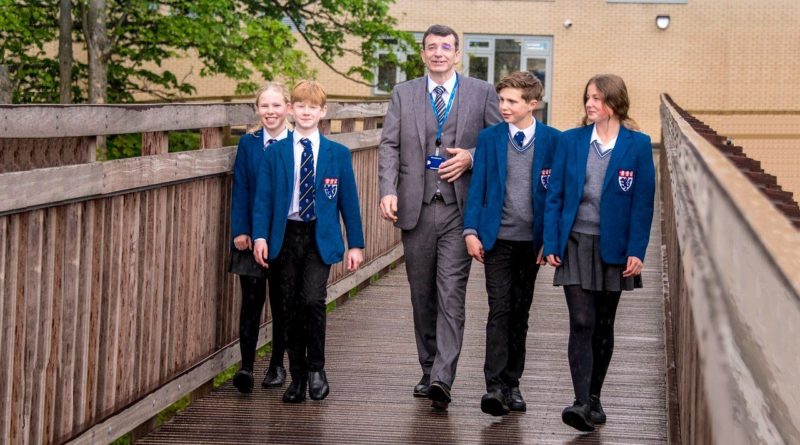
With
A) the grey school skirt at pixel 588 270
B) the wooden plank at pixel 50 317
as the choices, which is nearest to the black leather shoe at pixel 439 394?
the grey school skirt at pixel 588 270

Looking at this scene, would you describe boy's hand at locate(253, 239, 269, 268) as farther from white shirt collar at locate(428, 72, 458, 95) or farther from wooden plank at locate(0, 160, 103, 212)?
wooden plank at locate(0, 160, 103, 212)

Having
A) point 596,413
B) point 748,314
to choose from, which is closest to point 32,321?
point 596,413

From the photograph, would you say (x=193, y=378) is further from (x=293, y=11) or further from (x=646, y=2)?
(x=646, y=2)

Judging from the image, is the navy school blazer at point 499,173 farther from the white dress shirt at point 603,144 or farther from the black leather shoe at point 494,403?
the black leather shoe at point 494,403

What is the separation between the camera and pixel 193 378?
6133 millimetres

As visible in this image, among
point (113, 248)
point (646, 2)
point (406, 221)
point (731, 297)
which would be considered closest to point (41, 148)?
point (113, 248)

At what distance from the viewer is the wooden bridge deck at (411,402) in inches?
225

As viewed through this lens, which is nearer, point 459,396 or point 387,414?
point 387,414

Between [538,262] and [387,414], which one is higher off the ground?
[538,262]

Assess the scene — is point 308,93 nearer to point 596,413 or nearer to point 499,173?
point 499,173

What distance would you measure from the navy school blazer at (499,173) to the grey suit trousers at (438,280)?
34 centimetres

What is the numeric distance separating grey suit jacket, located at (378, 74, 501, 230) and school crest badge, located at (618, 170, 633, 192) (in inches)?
37.5

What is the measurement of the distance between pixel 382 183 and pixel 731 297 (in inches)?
196

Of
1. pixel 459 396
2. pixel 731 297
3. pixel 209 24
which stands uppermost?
pixel 209 24
